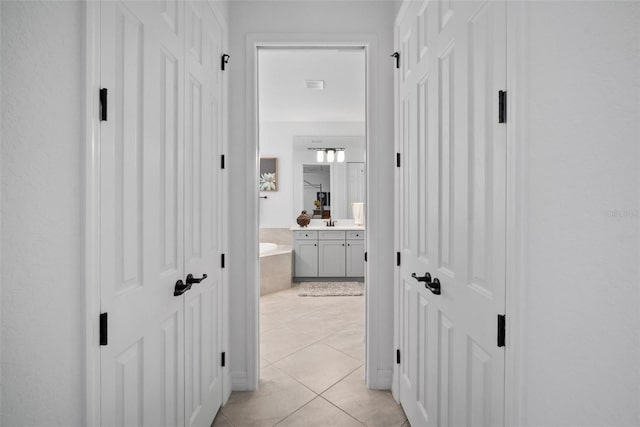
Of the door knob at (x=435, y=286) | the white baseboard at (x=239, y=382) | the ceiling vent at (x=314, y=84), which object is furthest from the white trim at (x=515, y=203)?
the ceiling vent at (x=314, y=84)

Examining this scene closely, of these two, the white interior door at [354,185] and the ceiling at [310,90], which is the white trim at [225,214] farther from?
the white interior door at [354,185]

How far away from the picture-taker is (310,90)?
4180 mm

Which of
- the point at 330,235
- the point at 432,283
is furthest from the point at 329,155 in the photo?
the point at 432,283

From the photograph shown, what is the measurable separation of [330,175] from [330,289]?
2.02 metres

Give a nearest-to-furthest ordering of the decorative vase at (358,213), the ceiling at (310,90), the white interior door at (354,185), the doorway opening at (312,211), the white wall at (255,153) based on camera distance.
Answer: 1. the white wall at (255,153)
2. the doorway opening at (312,211)
3. the ceiling at (310,90)
4. the decorative vase at (358,213)
5. the white interior door at (354,185)

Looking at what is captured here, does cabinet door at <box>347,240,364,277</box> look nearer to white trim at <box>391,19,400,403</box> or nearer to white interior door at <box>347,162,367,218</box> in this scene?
white interior door at <box>347,162,367,218</box>

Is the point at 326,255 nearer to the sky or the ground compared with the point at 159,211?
nearer to the ground

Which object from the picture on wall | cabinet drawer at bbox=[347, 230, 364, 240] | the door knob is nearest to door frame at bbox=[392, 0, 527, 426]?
the door knob

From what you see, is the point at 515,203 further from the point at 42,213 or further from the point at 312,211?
the point at 312,211

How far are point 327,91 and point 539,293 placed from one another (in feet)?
12.4

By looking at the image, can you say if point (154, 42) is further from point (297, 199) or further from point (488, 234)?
point (297, 199)

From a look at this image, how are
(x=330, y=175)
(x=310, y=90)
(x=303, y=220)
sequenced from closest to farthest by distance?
1. (x=310, y=90)
2. (x=303, y=220)
3. (x=330, y=175)

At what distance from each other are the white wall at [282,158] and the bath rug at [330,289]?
3.70ft

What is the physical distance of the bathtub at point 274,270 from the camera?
4.77m
